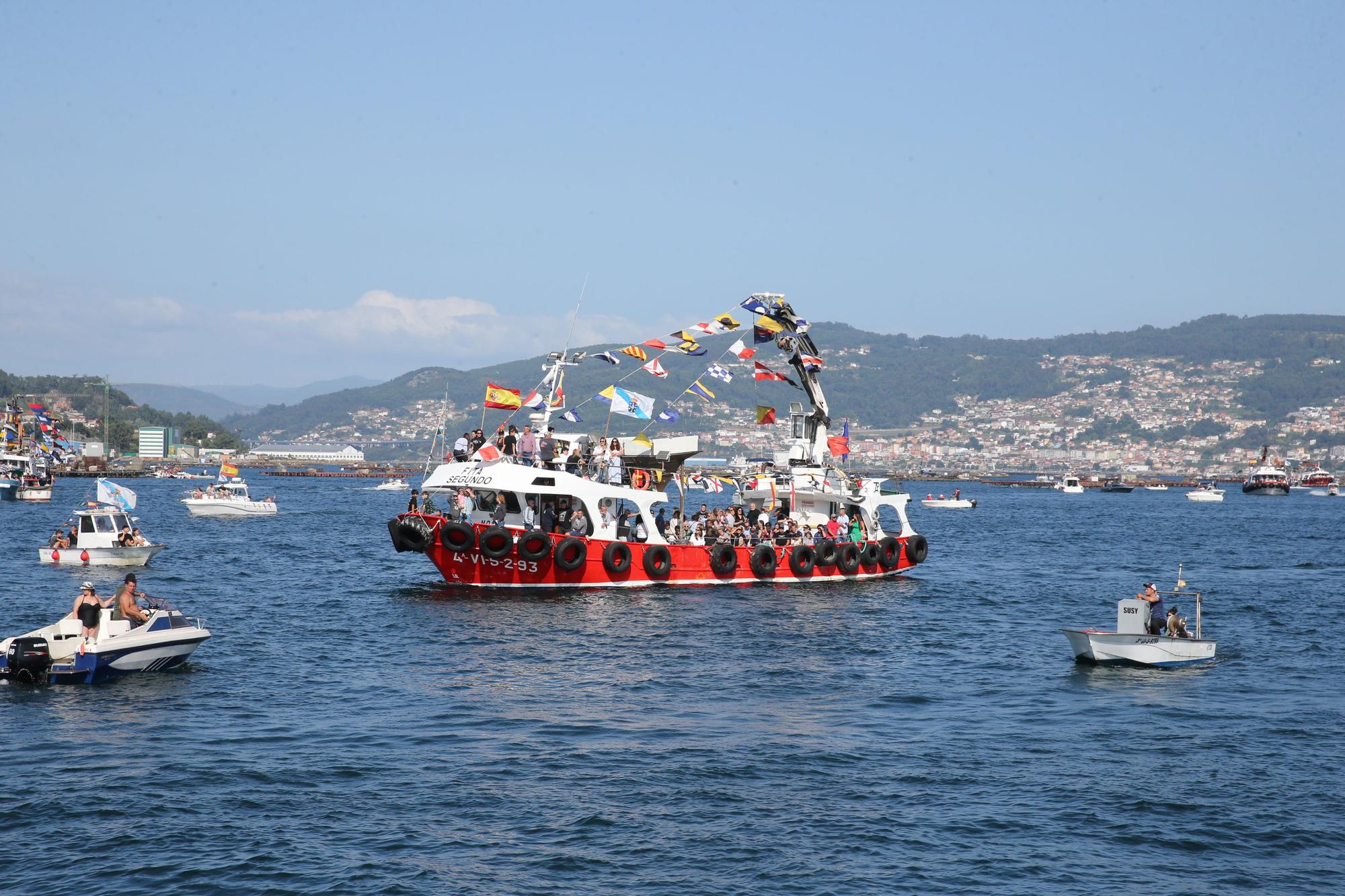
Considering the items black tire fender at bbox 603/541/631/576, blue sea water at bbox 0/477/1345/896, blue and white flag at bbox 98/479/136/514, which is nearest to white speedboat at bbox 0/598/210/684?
blue sea water at bbox 0/477/1345/896

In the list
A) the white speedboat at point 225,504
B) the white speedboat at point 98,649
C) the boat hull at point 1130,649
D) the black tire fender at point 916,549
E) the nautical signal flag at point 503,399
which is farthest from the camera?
the white speedboat at point 225,504

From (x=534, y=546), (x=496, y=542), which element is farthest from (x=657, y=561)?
(x=496, y=542)

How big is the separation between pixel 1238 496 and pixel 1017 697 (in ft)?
601

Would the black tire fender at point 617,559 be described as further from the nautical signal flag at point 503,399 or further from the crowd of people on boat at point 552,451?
the nautical signal flag at point 503,399

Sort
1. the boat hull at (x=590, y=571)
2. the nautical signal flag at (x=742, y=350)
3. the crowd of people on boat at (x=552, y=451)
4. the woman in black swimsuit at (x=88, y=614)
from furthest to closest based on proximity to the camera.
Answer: the nautical signal flag at (x=742, y=350) < the crowd of people on boat at (x=552, y=451) < the boat hull at (x=590, y=571) < the woman in black swimsuit at (x=88, y=614)

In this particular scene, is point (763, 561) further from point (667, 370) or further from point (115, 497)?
point (115, 497)

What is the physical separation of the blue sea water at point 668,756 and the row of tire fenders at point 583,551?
150 cm

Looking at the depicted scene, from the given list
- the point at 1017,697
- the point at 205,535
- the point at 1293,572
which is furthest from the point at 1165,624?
the point at 205,535

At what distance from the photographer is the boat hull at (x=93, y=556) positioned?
50.8m

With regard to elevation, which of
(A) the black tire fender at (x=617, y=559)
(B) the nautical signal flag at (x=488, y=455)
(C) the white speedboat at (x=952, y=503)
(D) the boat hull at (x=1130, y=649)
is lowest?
(C) the white speedboat at (x=952, y=503)

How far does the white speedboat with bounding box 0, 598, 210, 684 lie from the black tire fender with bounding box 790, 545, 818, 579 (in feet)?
80.4

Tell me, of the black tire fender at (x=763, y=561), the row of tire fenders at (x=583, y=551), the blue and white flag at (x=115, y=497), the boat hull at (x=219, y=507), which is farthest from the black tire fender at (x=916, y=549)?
the boat hull at (x=219, y=507)

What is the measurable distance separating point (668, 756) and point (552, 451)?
21173 mm

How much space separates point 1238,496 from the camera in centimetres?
19338
